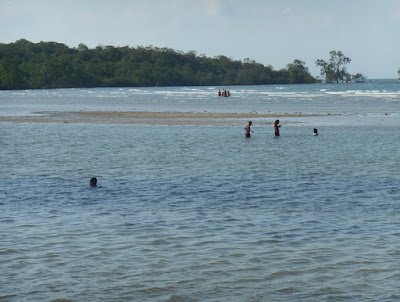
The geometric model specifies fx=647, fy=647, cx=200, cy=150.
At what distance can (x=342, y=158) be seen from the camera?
2712cm

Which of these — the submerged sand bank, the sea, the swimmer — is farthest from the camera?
the submerged sand bank

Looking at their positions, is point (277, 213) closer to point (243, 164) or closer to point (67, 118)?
point (243, 164)

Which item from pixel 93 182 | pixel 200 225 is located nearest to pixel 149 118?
pixel 93 182

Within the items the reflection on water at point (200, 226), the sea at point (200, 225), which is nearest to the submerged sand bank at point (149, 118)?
the sea at point (200, 225)

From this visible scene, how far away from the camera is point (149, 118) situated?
5288 centimetres

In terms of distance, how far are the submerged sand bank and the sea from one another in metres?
19.0

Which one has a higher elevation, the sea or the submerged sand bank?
the submerged sand bank

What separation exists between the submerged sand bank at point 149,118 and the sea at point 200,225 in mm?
19004

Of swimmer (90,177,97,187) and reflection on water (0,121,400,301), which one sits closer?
reflection on water (0,121,400,301)

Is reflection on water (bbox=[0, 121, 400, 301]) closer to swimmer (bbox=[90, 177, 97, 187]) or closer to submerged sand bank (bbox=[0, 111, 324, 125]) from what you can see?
swimmer (bbox=[90, 177, 97, 187])

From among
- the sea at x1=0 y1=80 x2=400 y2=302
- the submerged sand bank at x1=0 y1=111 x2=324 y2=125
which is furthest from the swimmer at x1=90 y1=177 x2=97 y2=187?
the submerged sand bank at x1=0 y1=111 x2=324 y2=125

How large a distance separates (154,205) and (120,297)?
22.9ft

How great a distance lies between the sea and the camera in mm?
10344

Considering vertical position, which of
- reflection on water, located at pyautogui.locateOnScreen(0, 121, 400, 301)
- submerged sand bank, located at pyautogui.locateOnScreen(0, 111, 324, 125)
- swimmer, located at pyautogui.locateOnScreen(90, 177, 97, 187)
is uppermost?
submerged sand bank, located at pyautogui.locateOnScreen(0, 111, 324, 125)
